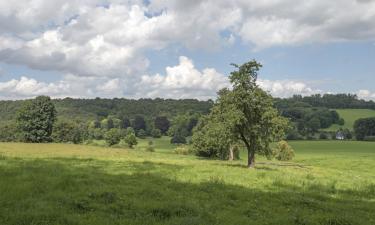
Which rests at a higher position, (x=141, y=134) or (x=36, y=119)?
(x=36, y=119)

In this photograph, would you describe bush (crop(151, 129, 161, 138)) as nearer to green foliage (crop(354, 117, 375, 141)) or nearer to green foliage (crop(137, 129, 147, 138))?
green foliage (crop(137, 129, 147, 138))

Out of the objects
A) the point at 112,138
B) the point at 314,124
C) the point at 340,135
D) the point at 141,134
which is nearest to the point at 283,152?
the point at 112,138

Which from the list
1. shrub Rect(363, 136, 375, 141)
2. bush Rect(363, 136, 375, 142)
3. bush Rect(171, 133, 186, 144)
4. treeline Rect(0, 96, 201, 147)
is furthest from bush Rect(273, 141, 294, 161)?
shrub Rect(363, 136, 375, 141)

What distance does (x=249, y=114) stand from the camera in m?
41.2

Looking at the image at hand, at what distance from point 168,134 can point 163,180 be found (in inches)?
6427

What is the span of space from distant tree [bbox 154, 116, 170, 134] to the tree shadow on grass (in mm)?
171248

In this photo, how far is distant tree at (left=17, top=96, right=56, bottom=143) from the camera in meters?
110

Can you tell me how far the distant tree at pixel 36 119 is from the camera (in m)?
110

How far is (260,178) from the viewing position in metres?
27.4

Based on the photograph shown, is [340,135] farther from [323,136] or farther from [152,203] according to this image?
[152,203]

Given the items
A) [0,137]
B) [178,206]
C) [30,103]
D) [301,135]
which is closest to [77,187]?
[178,206]

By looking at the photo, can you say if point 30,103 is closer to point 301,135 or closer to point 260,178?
point 260,178

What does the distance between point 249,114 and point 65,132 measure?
99.3 metres

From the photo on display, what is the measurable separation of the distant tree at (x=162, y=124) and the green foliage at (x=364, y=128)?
82.3 metres
